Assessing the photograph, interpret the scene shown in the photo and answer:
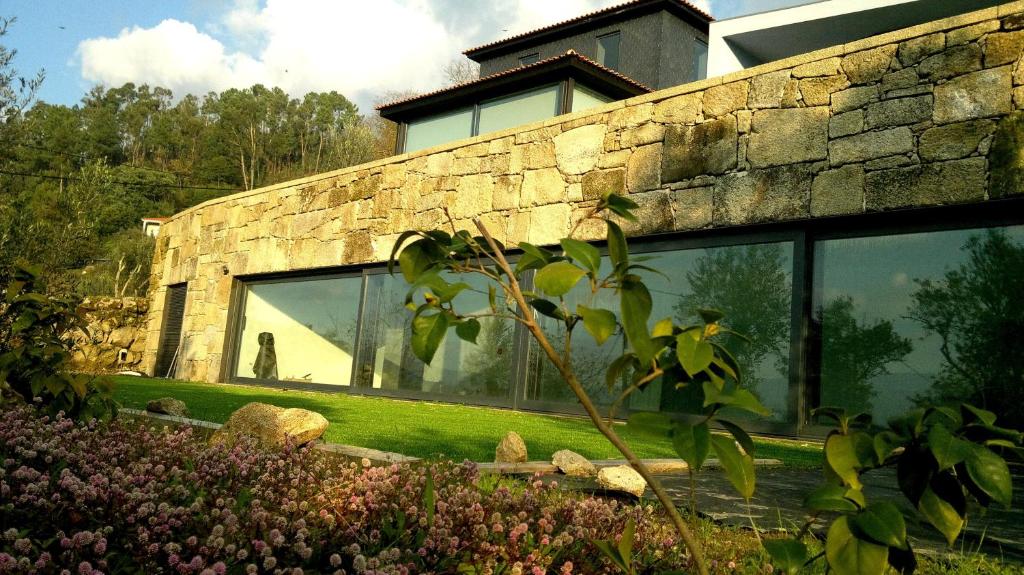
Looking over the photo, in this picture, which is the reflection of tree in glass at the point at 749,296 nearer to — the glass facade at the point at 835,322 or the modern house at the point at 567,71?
the glass facade at the point at 835,322

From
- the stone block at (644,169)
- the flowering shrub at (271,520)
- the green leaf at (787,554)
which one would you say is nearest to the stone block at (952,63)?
the stone block at (644,169)

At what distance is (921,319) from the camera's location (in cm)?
628

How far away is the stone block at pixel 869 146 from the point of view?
614cm

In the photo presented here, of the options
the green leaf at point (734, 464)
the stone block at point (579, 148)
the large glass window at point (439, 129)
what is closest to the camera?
the green leaf at point (734, 464)

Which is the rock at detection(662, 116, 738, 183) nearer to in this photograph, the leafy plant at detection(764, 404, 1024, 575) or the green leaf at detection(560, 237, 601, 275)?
the leafy plant at detection(764, 404, 1024, 575)

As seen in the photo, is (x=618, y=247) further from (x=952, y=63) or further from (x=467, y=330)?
(x=952, y=63)

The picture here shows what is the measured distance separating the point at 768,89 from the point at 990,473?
6705 mm

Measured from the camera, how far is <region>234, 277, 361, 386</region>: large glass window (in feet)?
36.8

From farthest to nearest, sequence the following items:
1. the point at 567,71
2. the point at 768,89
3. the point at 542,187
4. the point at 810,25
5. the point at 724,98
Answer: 1. the point at 810,25
2. the point at 567,71
3. the point at 542,187
4. the point at 724,98
5. the point at 768,89

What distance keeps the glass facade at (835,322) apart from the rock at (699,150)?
679 mm

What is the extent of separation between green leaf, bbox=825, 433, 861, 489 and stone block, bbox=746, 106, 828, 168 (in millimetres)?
6079

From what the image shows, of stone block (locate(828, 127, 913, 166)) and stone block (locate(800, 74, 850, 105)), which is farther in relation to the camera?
stone block (locate(800, 74, 850, 105))

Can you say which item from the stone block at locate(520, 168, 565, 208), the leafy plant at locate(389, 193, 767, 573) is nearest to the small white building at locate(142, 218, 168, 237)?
the stone block at locate(520, 168, 565, 208)

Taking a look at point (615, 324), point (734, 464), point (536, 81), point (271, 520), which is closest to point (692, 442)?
point (734, 464)
